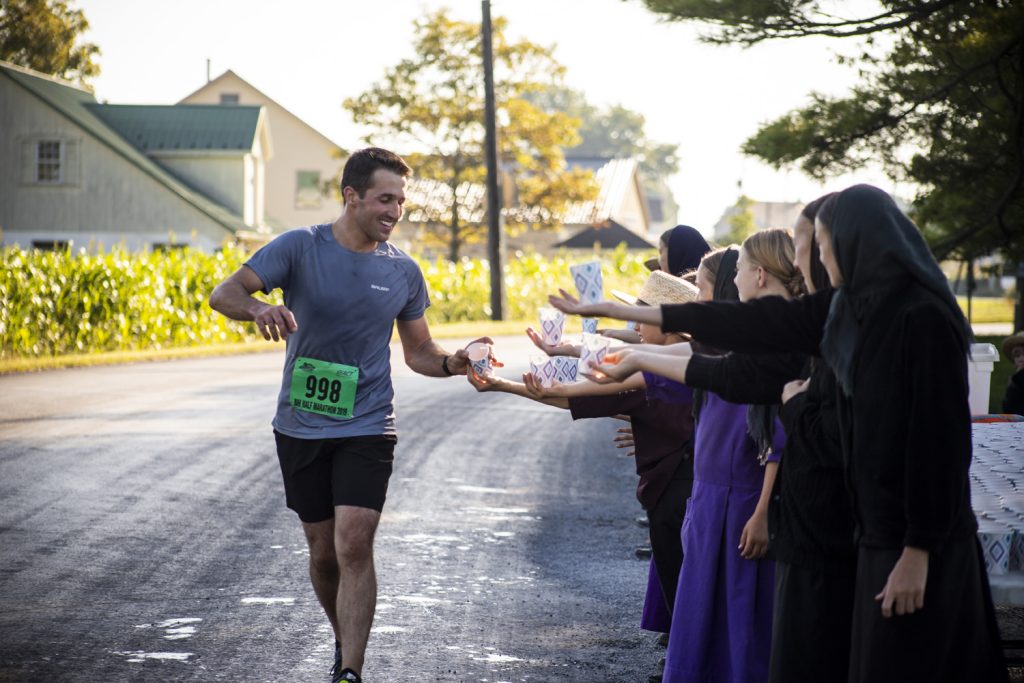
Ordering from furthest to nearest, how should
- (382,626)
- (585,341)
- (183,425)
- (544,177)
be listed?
(544,177) → (183,425) → (382,626) → (585,341)

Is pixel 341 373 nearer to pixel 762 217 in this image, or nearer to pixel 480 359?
pixel 480 359

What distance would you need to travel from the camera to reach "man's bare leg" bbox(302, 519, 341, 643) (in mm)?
5996

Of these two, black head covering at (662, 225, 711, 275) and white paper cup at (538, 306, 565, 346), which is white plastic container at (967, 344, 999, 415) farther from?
white paper cup at (538, 306, 565, 346)

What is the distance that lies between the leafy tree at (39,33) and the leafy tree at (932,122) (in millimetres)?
60007

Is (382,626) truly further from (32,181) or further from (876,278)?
(32,181)

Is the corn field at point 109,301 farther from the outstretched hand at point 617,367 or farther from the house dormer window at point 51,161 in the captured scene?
the outstretched hand at point 617,367

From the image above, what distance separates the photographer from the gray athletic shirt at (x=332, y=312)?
19.4 feet

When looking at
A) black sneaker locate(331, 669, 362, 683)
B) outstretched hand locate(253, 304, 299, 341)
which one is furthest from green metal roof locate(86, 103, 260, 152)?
black sneaker locate(331, 669, 362, 683)

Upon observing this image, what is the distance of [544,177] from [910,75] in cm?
3519

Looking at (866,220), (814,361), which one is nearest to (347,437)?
(814,361)

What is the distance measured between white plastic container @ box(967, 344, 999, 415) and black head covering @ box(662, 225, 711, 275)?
1.47m

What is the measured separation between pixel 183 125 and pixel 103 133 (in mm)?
5137

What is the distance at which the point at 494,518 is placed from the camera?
10320mm

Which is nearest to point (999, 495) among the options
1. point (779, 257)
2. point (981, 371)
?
point (779, 257)
